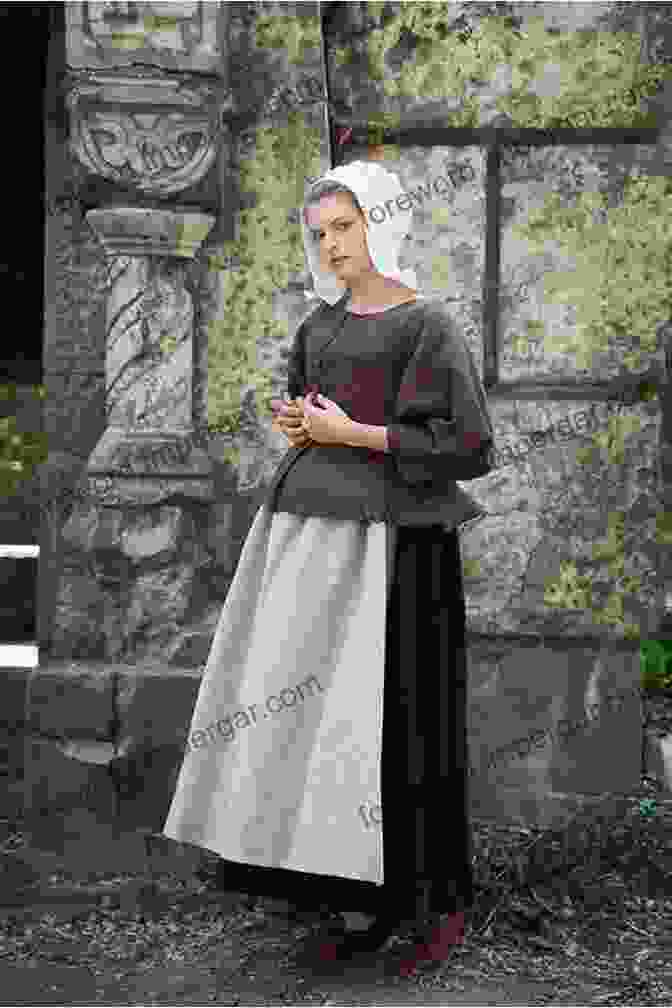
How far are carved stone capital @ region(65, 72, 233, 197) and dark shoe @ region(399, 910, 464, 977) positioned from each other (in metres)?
1.92

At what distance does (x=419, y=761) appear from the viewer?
299 centimetres

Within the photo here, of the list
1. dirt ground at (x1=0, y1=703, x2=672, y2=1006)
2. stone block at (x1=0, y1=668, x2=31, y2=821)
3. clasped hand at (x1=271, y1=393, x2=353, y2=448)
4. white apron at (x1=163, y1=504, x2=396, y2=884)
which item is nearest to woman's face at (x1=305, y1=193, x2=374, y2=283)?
clasped hand at (x1=271, y1=393, x2=353, y2=448)

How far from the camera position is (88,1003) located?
9.59 feet

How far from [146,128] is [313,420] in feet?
3.45

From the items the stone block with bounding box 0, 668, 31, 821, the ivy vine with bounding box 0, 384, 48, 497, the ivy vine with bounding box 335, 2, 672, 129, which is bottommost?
the stone block with bounding box 0, 668, 31, 821

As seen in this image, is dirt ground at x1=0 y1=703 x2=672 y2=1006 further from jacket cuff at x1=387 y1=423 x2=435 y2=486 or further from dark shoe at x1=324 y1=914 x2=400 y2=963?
jacket cuff at x1=387 y1=423 x2=435 y2=486

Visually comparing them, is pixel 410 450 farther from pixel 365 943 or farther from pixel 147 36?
pixel 147 36

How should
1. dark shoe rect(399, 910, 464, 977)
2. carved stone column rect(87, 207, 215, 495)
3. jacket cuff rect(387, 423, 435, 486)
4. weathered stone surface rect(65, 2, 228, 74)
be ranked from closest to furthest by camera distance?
jacket cuff rect(387, 423, 435, 486) → dark shoe rect(399, 910, 464, 977) → weathered stone surface rect(65, 2, 228, 74) → carved stone column rect(87, 207, 215, 495)

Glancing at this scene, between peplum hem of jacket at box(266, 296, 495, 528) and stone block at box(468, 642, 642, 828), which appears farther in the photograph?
stone block at box(468, 642, 642, 828)

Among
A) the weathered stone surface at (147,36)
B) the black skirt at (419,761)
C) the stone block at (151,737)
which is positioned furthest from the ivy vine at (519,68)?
the stone block at (151,737)

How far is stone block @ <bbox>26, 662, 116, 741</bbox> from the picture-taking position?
3650 mm

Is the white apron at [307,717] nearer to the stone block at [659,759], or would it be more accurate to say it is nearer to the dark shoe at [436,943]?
the dark shoe at [436,943]

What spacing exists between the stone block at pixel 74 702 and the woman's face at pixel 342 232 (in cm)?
134

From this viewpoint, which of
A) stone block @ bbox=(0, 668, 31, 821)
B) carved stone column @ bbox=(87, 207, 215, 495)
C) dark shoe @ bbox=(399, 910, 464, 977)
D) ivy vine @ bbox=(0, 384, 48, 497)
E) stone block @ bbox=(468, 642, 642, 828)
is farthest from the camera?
ivy vine @ bbox=(0, 384, 48, 497)
